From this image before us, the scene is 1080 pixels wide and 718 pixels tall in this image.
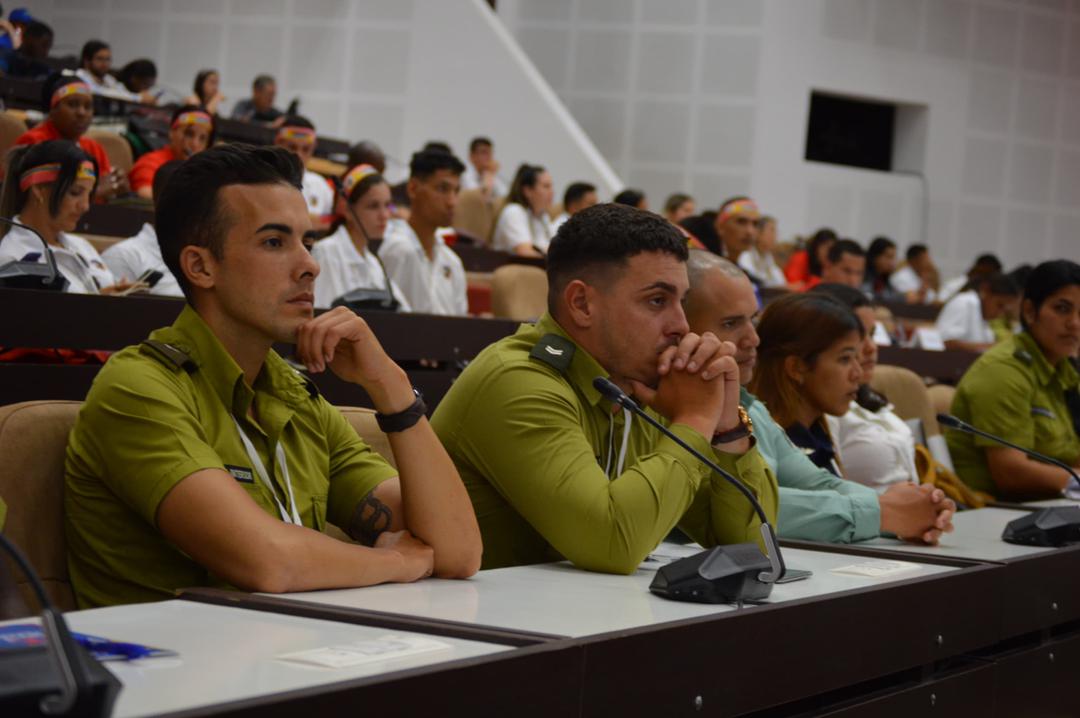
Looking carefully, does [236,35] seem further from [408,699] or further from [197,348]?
[408,699]

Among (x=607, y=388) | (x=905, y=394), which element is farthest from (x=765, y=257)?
(x=607, y=388)

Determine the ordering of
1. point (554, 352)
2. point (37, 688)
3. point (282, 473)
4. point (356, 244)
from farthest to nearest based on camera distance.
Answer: point (356, 244)
point (554, 352)
point (282, 473)
point (37, 688)

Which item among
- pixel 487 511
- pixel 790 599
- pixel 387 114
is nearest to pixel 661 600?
pixel 790 599

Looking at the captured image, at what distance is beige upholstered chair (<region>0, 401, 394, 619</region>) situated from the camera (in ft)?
6.28

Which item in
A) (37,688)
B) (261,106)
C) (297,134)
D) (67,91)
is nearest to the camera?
(37,688)

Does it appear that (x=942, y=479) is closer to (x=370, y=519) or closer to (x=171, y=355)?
(x=370, y=519)

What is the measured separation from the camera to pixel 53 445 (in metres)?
1.99

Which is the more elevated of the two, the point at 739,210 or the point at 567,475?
the point at 739,210

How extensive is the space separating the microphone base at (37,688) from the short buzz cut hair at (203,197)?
1068 millimetres

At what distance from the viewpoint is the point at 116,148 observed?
7.95 m

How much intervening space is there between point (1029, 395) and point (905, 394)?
1.28ft

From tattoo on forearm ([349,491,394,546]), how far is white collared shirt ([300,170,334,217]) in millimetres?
6688

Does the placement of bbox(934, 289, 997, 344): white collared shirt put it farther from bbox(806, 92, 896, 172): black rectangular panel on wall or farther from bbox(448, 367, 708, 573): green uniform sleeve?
bbox(448, 367, 708, 573): green uniform sleeve

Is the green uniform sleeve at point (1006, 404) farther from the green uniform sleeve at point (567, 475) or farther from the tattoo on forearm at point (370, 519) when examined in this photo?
the tattoo on forearm at point (370, 519)
